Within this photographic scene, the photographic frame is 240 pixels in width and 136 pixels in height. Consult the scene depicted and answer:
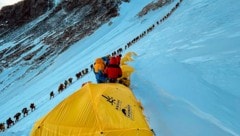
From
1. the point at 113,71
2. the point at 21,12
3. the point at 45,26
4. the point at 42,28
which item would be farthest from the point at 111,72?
the point at 21,12

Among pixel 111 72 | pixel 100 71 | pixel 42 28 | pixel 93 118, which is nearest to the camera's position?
pixel 93 118

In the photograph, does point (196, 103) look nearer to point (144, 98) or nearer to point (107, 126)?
point (144, 98)

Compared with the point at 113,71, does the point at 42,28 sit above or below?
above

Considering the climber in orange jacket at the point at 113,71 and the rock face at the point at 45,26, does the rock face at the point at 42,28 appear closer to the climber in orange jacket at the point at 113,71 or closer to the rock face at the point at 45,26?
the rock face at the point at 45,26

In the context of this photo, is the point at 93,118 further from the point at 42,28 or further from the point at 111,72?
the point at 42,28

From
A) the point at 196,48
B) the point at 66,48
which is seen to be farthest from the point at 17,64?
the point at 196,48

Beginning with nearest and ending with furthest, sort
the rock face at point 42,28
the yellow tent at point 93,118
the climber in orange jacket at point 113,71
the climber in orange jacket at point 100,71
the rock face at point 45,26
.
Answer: the yellow tent at point 93,118
the climber in orange jacket at point 113,71
the climber in orange jacket at point 100,71
the rock face at point 42,28
the rock face at point 45,26

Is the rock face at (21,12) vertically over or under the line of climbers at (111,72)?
over

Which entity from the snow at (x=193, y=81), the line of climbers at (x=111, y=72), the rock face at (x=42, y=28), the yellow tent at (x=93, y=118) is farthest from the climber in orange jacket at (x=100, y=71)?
the rock face at (x=42, y=28)
